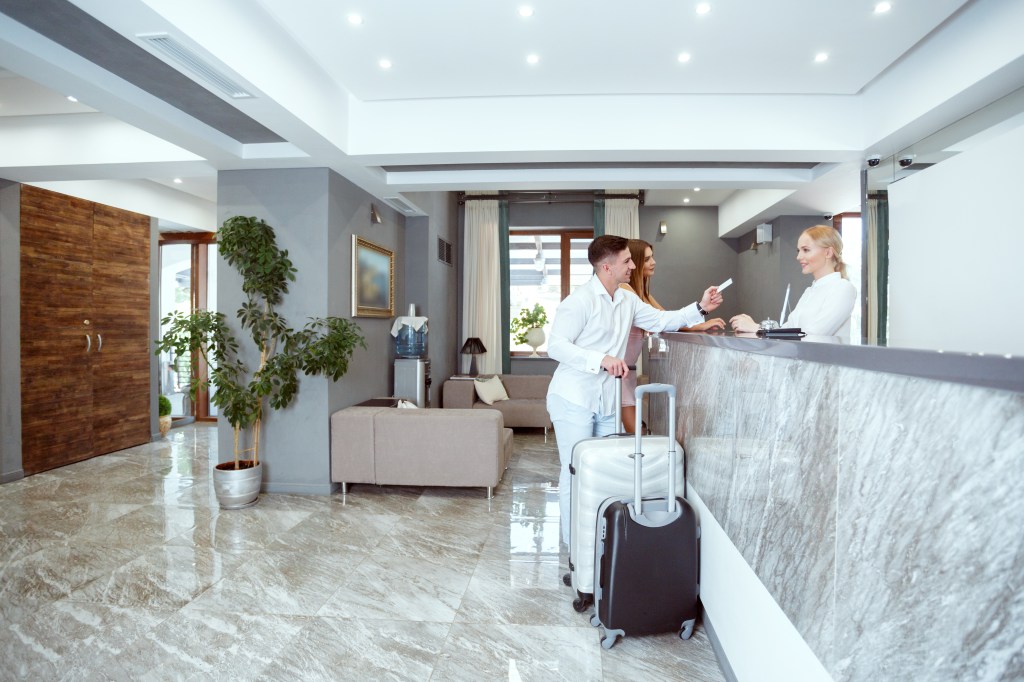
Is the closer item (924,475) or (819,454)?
(924,475)

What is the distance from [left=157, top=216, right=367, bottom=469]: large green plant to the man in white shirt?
204 centimetres

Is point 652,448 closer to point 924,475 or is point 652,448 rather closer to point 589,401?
point 589,401

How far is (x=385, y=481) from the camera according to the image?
176 inches

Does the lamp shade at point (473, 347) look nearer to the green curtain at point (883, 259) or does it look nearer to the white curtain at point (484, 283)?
the white curtain at point (484, 283)

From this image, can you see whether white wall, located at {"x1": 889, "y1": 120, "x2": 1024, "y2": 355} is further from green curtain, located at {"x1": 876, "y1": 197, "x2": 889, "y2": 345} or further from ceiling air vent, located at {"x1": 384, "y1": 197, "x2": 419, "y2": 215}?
ceiling air vent, located at {"x1": 384, "y1": 197, "x2": 419, "y2": 215}

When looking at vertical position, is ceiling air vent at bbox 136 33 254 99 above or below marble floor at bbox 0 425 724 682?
above

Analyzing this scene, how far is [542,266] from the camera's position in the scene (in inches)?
321

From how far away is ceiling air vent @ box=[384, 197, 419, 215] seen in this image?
5660 millimetres

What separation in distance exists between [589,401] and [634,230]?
534cm

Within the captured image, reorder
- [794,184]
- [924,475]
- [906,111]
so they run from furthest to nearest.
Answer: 1. [794,184]
2. [906,111]
3. [924,475]

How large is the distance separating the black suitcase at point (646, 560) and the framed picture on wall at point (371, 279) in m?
3.39

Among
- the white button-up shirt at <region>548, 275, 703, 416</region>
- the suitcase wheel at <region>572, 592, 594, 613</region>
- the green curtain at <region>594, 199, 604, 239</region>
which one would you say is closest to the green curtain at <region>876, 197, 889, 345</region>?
the white button-up shirt at <region>548, 275, 703, 416</region>

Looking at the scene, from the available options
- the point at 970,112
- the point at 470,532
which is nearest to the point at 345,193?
the point at 470,532

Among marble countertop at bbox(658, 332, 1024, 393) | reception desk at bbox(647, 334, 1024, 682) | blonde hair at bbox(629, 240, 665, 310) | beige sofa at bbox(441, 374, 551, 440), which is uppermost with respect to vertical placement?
blonde hair at bbox(629, 240, 665, 310)
